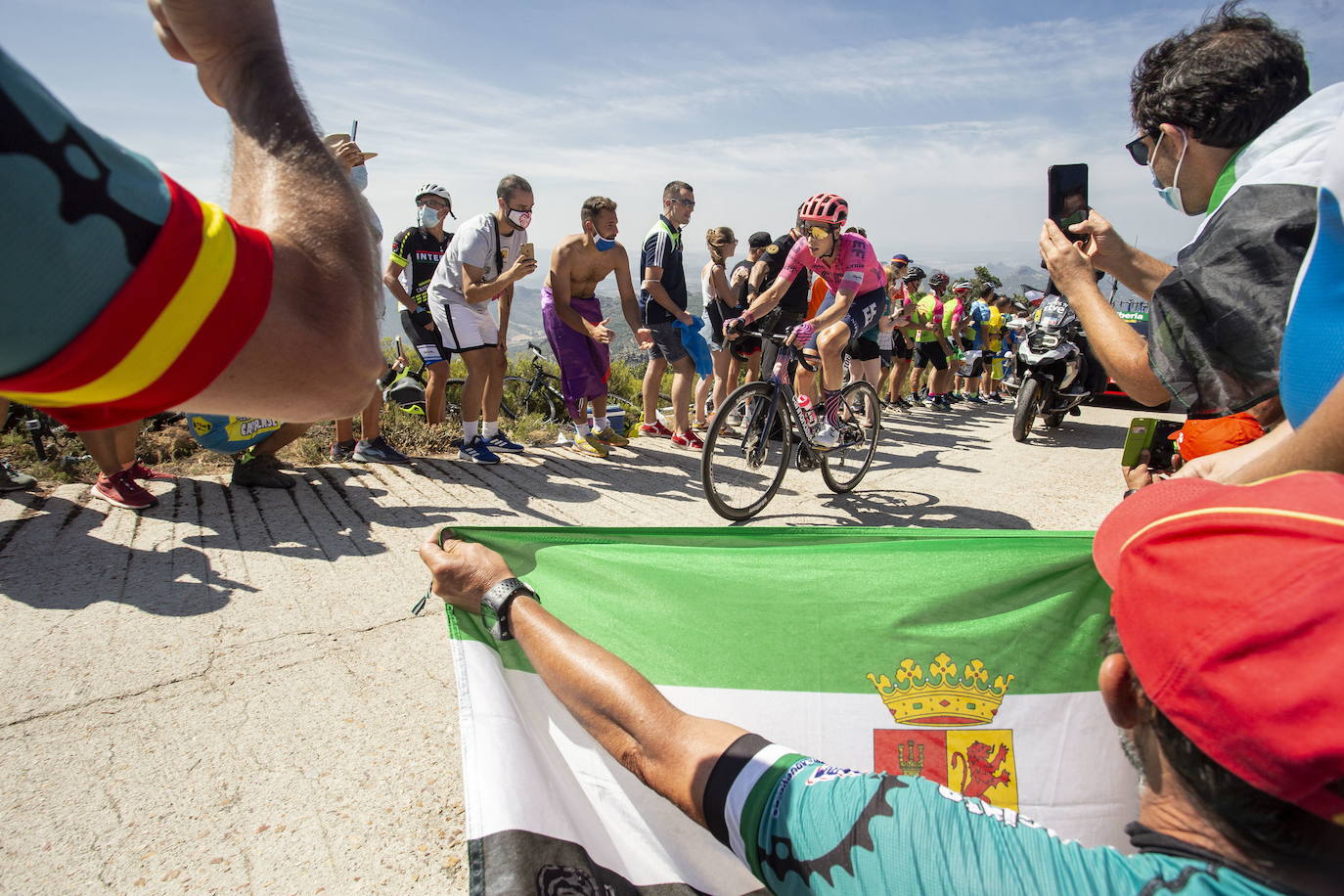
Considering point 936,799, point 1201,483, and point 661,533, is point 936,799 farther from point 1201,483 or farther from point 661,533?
point 661,533

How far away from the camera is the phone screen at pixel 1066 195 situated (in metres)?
2.48

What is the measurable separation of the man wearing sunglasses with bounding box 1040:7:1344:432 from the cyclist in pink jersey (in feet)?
11.0

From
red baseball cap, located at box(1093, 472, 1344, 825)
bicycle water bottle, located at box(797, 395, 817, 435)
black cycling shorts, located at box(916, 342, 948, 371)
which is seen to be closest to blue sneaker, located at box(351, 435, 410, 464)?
bicycle water bottle, located at box(797, 395, 817, 435)

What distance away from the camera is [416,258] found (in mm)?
7000

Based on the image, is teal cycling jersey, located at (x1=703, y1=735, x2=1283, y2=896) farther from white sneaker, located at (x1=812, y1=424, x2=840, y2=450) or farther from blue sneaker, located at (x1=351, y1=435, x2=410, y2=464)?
blue sneaker, located at (x1=351, y1=435, x2=410, y2=464)

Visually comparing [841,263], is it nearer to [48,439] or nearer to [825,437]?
[825,437]

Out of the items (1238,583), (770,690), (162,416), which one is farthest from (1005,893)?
(162,416)

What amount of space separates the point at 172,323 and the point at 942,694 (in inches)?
72.1

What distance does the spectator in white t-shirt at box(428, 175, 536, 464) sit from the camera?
605 centimetres

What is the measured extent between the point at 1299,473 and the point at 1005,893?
2.13ft

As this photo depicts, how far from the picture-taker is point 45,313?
0.68m

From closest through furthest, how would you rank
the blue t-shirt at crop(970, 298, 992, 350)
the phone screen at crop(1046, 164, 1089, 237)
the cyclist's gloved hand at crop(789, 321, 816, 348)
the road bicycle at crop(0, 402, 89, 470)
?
the phone screen at crop(1046, 164, 1089, 237) < the road bicycle at crop(0, 402, 89, 470) < the cyclist's gloved hand at crop(789, 321, 816, 348) < the blue t-shirt at crop(970, 298, 992, 350)

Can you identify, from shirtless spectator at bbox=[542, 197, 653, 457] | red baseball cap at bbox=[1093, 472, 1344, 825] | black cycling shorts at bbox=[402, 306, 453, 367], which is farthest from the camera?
shirtless spectator at bbox=[542, 197, 653, 457]

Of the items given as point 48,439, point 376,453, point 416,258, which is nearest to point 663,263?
point 416,258
